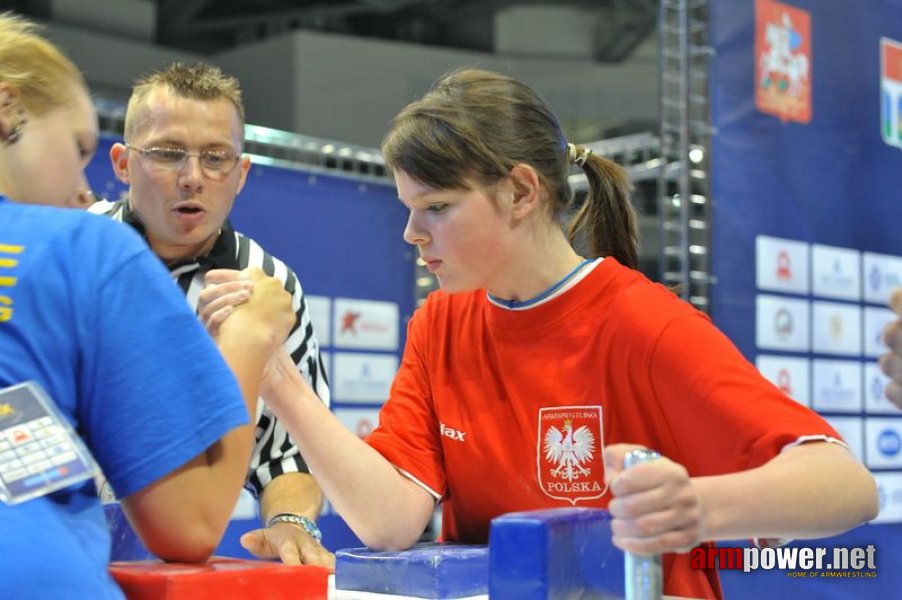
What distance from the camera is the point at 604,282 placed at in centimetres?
161

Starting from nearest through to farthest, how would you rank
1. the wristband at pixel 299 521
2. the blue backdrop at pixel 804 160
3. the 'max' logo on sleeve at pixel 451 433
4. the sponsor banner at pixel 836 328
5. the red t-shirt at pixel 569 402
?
the red t-shirt at pixel 569 402, the 'max' logo on sleeve at pixel 451 433, the wristband at pixel 299 521, the blue backdrop at pixel 804 160, the sponsor banner at pixel 836 328

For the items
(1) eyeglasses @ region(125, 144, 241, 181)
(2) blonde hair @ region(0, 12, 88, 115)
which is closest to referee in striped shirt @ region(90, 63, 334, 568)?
(1) eyeglasses @ region(125, 144, 241, 181)

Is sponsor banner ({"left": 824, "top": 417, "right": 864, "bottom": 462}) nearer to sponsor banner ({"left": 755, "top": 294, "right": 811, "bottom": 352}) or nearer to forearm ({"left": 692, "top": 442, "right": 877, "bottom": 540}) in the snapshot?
sponsor banner ({"left": 755, "top": 294, "right": 811, "bottom": 352})

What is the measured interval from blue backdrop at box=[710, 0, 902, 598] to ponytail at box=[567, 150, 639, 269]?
1.81 metres

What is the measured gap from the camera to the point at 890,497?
388cm

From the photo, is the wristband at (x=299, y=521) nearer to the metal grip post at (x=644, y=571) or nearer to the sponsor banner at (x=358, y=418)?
the metal grip post at (x=644, y=571)

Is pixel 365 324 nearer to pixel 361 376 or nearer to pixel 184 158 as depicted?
pixel 361 376

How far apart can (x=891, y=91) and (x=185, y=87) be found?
3.03 m

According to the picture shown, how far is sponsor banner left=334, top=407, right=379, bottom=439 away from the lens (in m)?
3.87

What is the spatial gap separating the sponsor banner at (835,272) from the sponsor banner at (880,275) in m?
0.06

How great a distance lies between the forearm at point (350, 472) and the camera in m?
1.53

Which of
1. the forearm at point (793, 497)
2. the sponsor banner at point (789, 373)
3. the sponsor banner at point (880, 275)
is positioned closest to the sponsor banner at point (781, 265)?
the sponsor banner at point (789, 373)

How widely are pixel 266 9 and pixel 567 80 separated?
3253 millimetres

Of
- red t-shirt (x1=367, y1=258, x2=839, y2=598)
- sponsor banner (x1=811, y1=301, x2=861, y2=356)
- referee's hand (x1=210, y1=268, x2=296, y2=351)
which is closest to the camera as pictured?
referee's hand (x1=210, y1=268, x2=296, y2=351)
